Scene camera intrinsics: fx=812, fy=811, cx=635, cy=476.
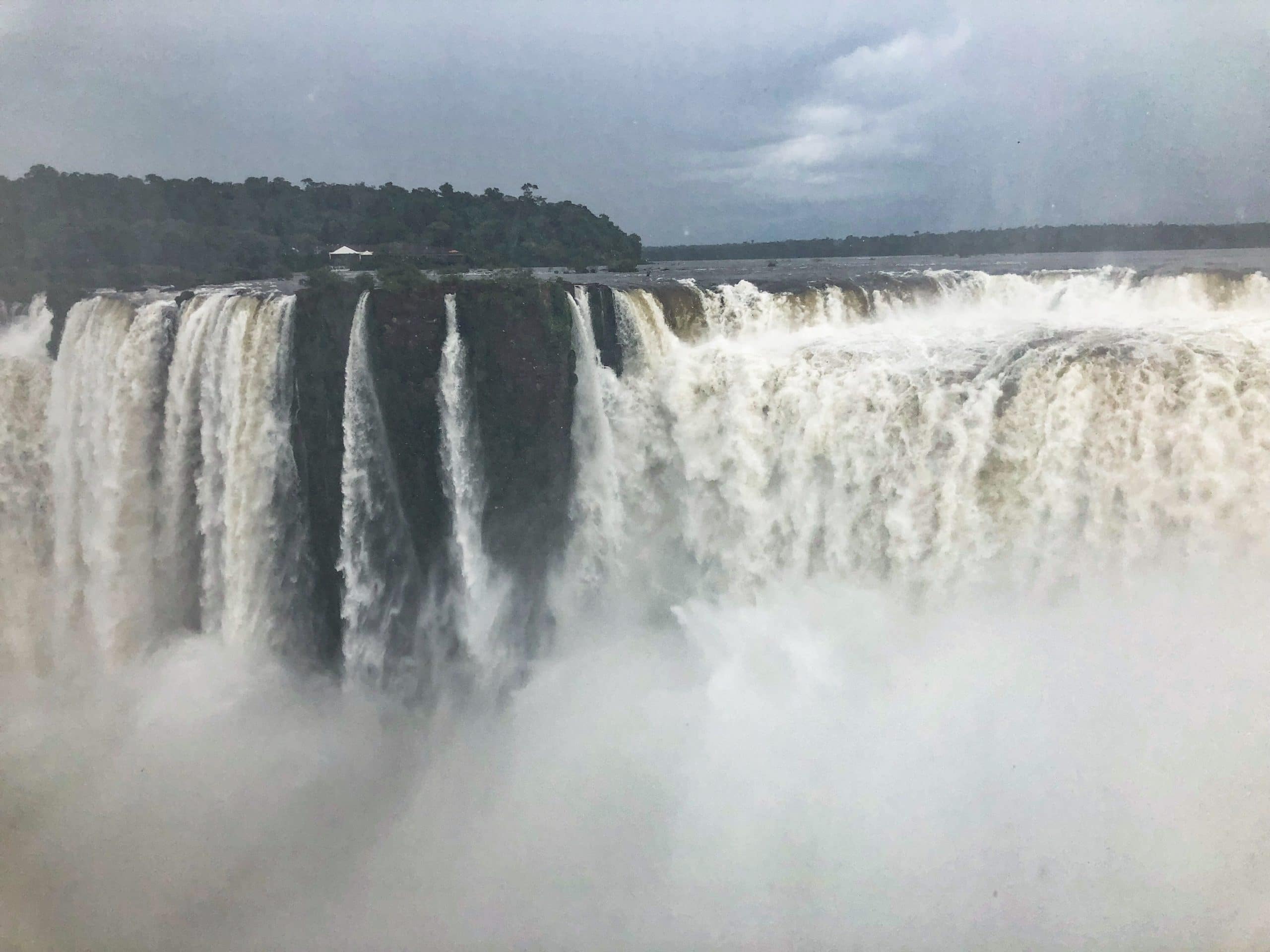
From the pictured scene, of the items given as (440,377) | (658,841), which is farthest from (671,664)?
(440,377)

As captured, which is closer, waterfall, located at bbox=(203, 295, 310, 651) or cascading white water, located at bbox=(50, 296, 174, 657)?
waterfall, located at bbox=(203, 295, 310, 651)

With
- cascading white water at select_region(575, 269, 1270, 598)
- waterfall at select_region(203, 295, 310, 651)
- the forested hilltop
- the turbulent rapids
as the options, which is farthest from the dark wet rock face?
the forested hilltop

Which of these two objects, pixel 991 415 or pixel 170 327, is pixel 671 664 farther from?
pixel 170 327

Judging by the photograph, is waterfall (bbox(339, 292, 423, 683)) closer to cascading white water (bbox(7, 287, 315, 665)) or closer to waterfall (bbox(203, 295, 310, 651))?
waterfall (bbox(203, 295, 310, 651))

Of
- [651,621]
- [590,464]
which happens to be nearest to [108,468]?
[590,464]

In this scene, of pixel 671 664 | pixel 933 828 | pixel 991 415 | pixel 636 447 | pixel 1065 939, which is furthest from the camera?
pixel 636 447

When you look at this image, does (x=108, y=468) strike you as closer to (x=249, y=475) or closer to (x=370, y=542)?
(x=249, y=475)

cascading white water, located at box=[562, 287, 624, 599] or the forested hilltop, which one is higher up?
the forested hilltop
